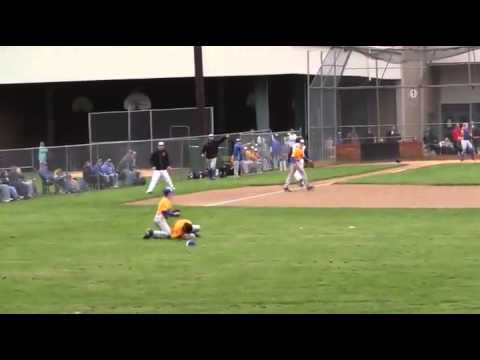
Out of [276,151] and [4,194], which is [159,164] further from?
[276,151]

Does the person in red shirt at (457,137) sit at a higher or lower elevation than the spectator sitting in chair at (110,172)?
higher

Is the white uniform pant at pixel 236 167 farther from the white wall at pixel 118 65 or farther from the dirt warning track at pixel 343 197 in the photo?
the white wall at pixel 118 65

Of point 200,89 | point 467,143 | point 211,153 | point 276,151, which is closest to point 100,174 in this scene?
point 211,153

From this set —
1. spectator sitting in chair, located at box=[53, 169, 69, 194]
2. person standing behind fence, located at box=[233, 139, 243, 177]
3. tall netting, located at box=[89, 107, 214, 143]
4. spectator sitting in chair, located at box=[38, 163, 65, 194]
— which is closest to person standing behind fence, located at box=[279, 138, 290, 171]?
tall netting, located at box=[89, 107, 214, 143]

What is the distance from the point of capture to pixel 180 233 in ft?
55.6

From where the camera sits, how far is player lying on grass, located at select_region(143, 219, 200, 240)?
16.8 m

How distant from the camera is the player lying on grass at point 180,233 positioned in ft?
55.2

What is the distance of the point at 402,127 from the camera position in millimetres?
48375

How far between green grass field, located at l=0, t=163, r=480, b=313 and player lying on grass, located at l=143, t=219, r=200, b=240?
273 millimetres

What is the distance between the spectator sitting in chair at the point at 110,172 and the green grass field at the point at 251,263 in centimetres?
925

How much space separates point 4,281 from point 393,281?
5274 millimetres

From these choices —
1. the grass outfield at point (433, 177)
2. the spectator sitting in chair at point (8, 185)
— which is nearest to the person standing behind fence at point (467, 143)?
the grass outfield at point (433, 177)

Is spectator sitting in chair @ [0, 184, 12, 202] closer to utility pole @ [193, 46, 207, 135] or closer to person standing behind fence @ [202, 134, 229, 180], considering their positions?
person standing behind fence @ [202, 134, 229, 180]

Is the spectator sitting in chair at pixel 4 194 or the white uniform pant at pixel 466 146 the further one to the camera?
the white uniform pant at pixel 466 146
